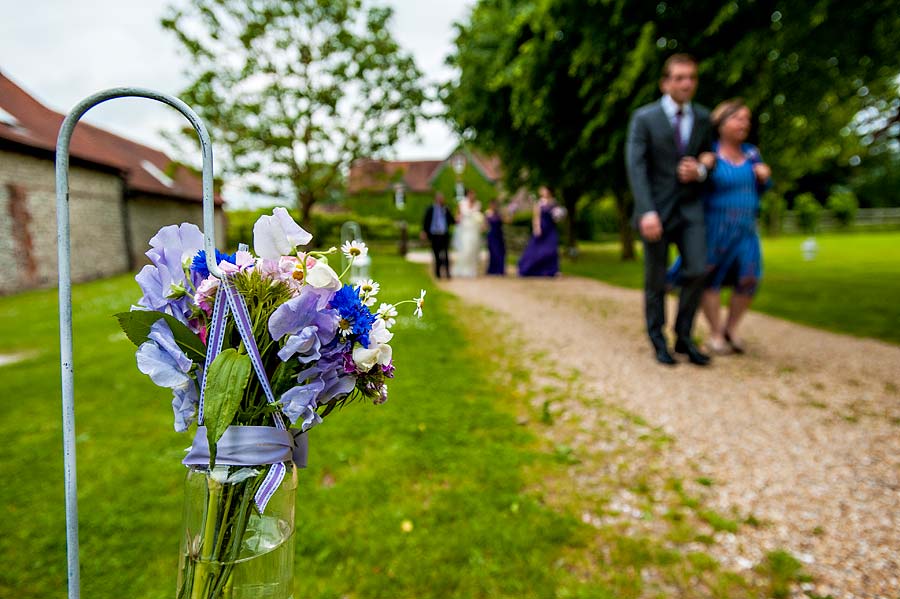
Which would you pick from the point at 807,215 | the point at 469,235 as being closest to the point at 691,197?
the point at 469,235

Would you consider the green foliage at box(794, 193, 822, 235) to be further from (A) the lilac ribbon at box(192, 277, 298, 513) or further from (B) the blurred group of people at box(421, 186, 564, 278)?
(A) the lilac ribbon at box(192, 277, 298, 513)

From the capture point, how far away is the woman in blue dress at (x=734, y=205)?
498 centimetres

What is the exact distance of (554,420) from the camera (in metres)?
3.85

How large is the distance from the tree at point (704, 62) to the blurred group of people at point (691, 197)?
2.69 metres

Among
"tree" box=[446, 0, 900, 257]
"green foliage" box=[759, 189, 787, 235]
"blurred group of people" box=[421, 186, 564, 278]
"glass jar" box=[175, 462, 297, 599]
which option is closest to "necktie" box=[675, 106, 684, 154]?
"tree" box=[446, 0, 900, 257]

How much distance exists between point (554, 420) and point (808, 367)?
280 centimetres

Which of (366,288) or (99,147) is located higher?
(99,147)

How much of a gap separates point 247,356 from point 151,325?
0.19 m

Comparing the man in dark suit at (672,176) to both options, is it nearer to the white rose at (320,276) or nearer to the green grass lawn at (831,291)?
the green grass lawn at (831,291)

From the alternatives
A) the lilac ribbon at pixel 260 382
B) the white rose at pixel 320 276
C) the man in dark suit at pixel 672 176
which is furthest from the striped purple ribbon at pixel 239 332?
the man in dark suit at pixel 672 176

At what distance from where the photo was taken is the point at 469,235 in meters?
13.8

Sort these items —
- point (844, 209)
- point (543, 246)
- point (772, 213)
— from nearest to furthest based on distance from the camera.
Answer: point (543, 246), point (772, 213), point (844, 209)

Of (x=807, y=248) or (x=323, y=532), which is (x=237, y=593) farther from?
(x=807, y=248)

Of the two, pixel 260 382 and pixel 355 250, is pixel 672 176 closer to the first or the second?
pixel 355 250
